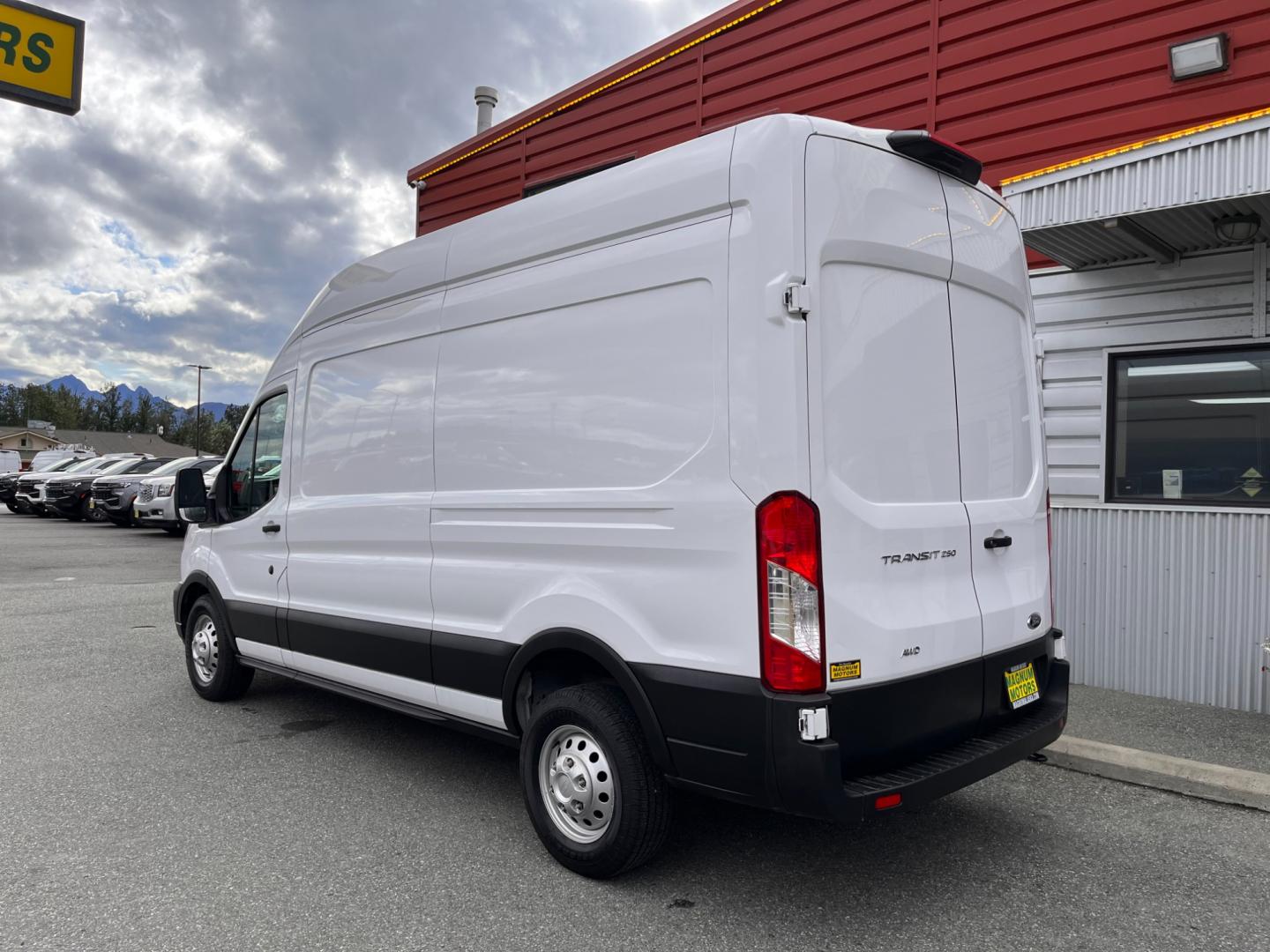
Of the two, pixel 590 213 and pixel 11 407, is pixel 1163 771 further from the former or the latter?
pixel 11 407

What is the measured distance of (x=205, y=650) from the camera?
6.00 m

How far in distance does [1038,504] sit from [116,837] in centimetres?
400

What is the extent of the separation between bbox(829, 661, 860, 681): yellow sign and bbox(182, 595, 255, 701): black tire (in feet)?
14.1

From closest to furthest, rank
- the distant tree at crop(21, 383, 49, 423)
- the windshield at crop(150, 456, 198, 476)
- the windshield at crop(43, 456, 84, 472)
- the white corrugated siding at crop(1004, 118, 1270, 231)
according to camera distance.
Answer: the white corrugated siding at crop(1004, 118, 1270, 231) < the windshield at crop(150, 456, 198, 476) < the windshield at crop(43, 456, 84, 472) < the distant tree at crop(21, 383, 49, 423)

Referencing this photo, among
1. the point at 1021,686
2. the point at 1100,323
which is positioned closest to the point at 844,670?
the point at 1021,686

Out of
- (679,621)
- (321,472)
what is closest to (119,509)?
(321,472)

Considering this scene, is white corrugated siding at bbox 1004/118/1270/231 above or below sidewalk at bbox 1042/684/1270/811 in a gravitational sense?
above

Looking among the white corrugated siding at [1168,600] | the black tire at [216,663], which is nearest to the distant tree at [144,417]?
the black tire at [216,663]

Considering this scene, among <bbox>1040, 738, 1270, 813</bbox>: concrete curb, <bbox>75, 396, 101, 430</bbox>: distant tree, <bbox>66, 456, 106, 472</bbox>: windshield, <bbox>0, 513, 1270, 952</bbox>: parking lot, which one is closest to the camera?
<bbox>0, 513, 1270, 952</bbox>: parking lot

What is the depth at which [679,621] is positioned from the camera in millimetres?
3010

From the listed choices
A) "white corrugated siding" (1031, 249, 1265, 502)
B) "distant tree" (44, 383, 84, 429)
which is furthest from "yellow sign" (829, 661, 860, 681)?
"distant tree" (44, 383, 84, 429)

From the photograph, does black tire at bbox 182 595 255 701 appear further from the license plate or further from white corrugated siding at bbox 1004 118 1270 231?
white corrugated siding at bbox 1004 118 1270 231

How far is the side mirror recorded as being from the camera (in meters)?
5.79

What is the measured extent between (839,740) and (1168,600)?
13.1 feet
